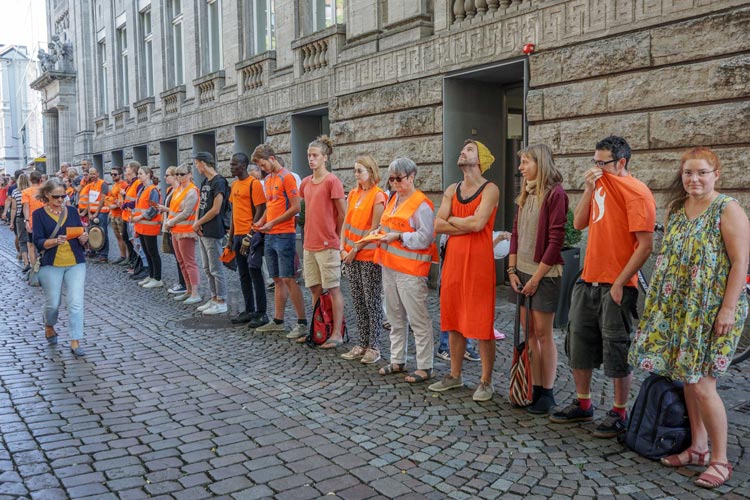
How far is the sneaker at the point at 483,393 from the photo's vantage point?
209 inches

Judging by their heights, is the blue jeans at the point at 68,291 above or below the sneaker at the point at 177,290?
above

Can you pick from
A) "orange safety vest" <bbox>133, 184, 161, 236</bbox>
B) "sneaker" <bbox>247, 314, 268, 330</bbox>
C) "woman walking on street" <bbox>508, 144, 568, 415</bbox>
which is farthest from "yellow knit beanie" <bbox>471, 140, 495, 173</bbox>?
"orange safety vest" <bbox>133, 184, 161, 236</bbox>

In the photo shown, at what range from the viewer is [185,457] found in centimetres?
A: 434

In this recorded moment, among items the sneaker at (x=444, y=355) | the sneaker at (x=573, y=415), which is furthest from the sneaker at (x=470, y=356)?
the sneaker at (x=573, y=415)

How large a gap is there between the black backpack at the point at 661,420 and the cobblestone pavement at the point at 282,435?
0.35 feet

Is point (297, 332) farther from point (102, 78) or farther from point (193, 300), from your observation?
point (102, 78)

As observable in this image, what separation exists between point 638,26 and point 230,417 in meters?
5.87

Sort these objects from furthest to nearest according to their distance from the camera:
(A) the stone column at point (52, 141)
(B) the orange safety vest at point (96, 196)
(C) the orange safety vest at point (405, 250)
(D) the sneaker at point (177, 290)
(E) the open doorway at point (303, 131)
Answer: (A) the stone column at point (52, 141)
(E) the open doorway at point (303, 131)
(B) the orange safety vest at point (96, 196)
(D) the sneaker at point (177, 290)
(C) the orange safety vest at point (405, 250)

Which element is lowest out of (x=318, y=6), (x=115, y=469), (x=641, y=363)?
(x=115, y=469)

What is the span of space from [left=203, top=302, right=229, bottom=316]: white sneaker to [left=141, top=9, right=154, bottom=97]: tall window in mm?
17576

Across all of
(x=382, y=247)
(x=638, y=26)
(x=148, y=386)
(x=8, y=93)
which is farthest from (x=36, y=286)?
(x=8, y=93)

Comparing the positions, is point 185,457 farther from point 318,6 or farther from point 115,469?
point 318,6

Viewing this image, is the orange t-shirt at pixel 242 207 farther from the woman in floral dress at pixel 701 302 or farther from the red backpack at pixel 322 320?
the woman in floral dress at pixel 701 302

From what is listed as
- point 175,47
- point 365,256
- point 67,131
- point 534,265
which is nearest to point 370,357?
point 365,256
